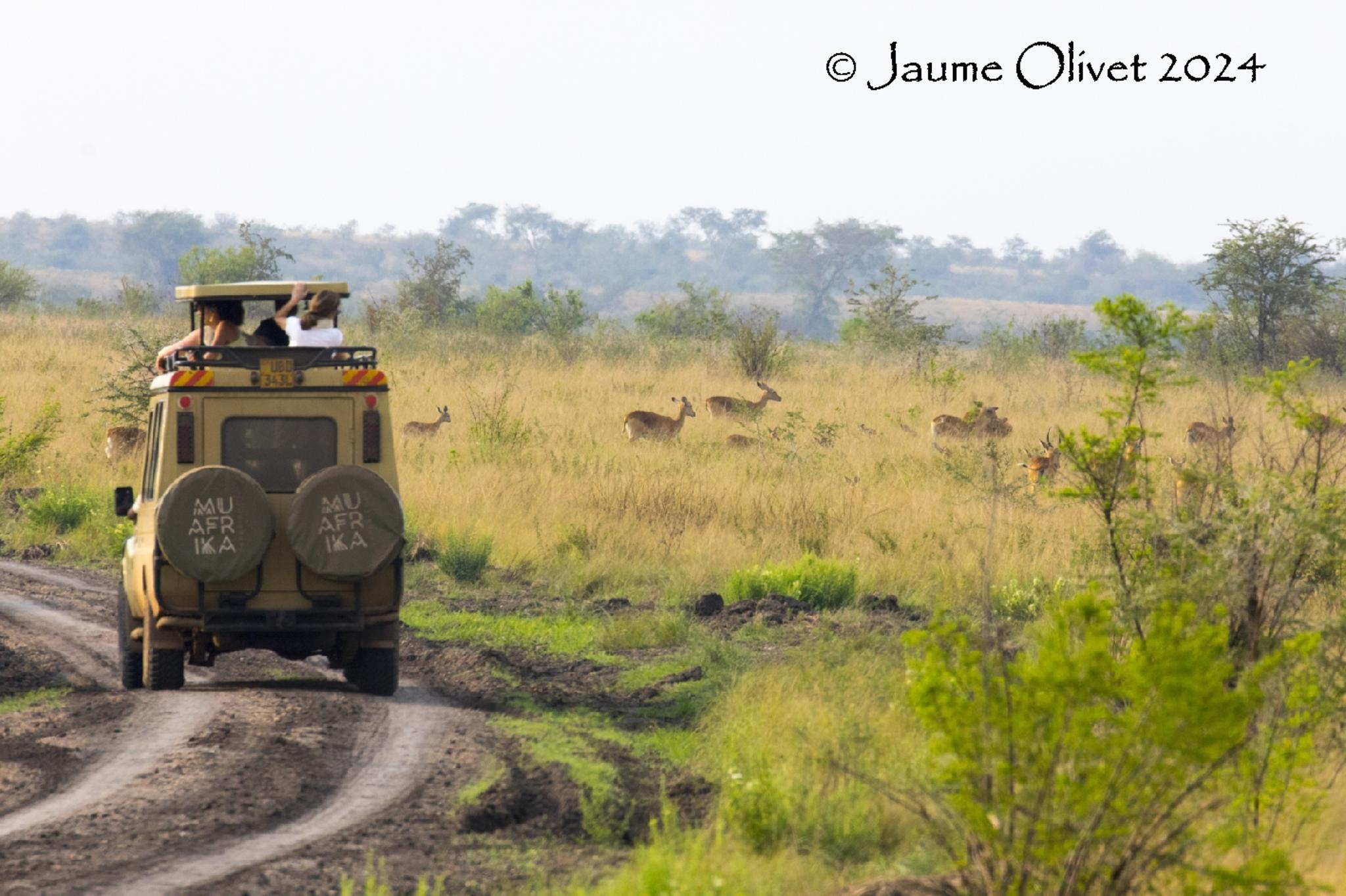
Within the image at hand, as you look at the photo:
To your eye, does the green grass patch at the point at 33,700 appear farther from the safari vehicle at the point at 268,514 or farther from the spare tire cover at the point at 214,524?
the spare tire cover at the point at 214,524

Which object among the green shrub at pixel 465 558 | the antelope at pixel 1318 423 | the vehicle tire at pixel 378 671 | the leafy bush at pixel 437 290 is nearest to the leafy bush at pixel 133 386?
the green shrub at pixel 465 558

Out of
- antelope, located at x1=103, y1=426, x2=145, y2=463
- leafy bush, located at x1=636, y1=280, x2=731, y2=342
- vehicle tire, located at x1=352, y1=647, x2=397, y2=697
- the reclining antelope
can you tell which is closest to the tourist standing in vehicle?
vehicle tire, located at x1=352, y1=647, x2=397, y2=697

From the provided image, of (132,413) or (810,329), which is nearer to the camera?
(132,413)

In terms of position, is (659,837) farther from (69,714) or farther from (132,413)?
(132,413)

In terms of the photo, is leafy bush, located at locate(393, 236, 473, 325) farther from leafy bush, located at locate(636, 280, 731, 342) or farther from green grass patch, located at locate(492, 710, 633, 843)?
green grass patch, located at locate(492, 710, 633, 843)

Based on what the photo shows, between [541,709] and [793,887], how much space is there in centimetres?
385

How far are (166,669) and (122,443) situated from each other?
12.8 meters

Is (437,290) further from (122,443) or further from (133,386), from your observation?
(122,443)

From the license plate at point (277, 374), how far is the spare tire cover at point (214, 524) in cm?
66

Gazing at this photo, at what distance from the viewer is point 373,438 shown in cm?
916

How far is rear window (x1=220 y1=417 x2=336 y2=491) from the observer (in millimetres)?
9086

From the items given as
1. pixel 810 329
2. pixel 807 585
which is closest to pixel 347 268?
pixel 810 329

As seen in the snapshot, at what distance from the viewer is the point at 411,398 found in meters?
28.0

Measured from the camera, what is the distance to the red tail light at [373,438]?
9148 millimetres
